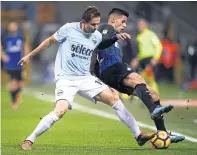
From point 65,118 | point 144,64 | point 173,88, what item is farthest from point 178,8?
point 65,118

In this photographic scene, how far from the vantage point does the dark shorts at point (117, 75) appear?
515 inches

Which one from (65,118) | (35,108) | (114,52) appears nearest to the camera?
(114,52)

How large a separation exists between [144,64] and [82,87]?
11752mm

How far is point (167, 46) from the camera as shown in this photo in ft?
118

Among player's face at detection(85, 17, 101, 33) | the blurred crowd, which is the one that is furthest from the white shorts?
the blurred crowd

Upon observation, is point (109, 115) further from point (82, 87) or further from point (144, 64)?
point (82, 87)

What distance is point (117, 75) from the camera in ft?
43.0

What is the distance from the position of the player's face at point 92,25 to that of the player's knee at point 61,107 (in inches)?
45.9

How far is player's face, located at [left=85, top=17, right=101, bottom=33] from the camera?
487 inches

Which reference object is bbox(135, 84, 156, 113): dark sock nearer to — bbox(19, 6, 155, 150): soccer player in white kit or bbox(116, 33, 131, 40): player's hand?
bbox(19, 6, 155, 150): soccer player in white kit

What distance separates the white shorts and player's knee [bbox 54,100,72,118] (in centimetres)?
7

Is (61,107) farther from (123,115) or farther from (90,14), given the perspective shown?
(90,14)

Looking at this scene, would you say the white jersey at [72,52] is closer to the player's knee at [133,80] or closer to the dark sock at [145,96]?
the player's knee at [133,80]

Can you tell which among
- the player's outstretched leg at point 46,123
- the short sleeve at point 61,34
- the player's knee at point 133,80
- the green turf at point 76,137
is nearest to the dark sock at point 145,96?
the player's knee at point 133,80
